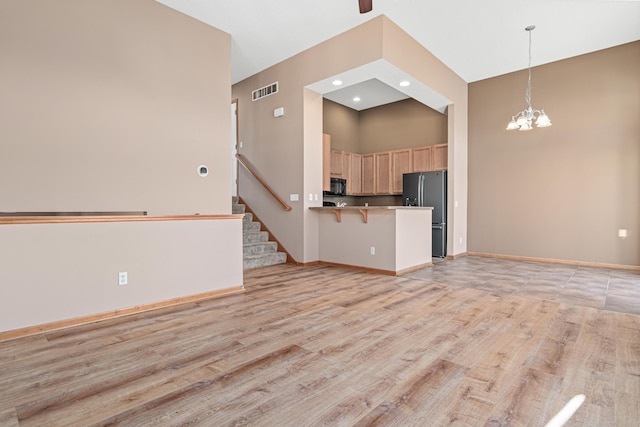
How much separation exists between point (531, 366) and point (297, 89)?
506 centimetres

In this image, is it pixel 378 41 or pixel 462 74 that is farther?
pixel 462 74

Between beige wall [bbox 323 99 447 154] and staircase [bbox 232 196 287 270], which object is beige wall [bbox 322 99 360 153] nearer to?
beige wall [bbox 323 99 447 154]

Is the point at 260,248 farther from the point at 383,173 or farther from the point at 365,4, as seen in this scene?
the point at 365,4

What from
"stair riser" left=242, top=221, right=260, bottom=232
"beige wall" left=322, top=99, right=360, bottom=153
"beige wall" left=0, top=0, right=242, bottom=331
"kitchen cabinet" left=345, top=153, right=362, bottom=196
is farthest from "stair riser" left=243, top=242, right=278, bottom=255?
"beige wall" left=322, top=99, right=360, bottom=153

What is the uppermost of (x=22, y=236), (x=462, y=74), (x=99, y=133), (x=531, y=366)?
(x=462, y=74)

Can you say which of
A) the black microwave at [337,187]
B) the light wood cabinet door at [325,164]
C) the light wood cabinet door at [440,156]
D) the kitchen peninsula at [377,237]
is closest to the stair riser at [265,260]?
the kitchen peninsula at [377,237]

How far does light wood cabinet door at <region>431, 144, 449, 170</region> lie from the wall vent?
3493 mm

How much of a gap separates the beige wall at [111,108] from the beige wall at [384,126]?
3677 mm

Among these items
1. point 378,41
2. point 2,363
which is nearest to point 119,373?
point 2,363

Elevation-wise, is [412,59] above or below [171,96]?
above

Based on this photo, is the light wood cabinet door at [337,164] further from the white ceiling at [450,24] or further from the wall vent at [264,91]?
the white ceiling at [450,24]

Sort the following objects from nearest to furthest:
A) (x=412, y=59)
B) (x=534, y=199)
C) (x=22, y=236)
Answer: (x=22, y=236) → (x=412, y=59) → (x=534, y=199)

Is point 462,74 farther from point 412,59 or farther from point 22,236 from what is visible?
point 22,236

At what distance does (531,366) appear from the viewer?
6.79 ft
